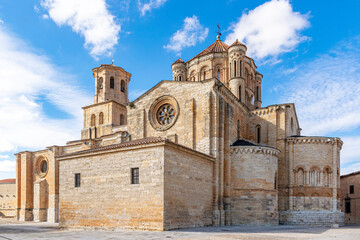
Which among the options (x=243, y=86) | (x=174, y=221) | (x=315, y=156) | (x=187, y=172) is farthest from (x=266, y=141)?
(x=174, y=221)

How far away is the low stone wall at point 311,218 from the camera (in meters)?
22.7

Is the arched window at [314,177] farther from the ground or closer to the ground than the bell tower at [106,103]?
closer to the ground

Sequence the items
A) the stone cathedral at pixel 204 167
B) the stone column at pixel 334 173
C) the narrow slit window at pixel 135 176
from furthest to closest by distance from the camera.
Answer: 1. the stone column at pixel 334 173
2. the narrow slit window at pixel 135 176
3. the stone cathedral at pixel 204 167

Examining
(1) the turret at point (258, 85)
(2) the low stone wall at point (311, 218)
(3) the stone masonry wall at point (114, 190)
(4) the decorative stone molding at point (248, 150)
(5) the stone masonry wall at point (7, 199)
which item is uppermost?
(1) the turret at point (258, 85)

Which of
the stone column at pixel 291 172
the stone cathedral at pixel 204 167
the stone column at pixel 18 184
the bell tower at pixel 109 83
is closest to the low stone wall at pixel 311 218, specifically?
the stone cathedral at pixel 204 167

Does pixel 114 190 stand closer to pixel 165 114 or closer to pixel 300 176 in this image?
pixel 165 114

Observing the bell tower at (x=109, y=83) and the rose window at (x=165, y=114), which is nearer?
the rose window at (x=165, y=114)

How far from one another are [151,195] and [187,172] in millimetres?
2613

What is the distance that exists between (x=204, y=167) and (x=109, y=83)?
1915 cm

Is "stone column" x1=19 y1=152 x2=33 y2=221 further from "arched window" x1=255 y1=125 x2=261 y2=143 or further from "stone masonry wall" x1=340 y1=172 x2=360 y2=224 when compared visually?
"stone masonry wall" x1=340 y1=172 x2=360 y2=224

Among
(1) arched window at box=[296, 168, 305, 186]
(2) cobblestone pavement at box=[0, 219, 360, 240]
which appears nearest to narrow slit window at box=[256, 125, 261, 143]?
(1) arched window at box=[296, 168, 305, 186]

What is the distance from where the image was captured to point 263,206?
67.5ft

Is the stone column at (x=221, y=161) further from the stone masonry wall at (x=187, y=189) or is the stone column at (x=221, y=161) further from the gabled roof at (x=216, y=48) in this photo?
the gabled roof at (x=216, y=48)

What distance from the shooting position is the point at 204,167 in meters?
19.3
